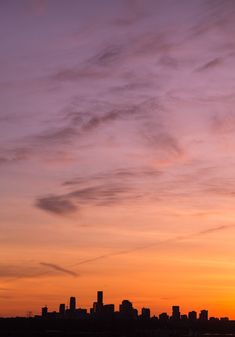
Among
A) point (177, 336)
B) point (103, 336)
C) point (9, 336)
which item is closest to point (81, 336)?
point (103, 336)

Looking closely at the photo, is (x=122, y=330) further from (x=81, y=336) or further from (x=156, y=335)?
(x=81, y=336)

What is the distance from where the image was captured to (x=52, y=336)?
15588 centimetres

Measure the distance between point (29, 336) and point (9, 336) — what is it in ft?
16.5

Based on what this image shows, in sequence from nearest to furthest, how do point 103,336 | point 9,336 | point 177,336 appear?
1. point 9,336
2. point 103,336
3. point 177,336

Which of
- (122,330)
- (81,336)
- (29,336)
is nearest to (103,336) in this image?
(81,336)

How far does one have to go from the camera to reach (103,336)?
6506 inches

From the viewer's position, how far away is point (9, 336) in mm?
154875

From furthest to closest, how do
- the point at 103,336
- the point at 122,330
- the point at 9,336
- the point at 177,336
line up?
the point at 122,330 < the point at 177,336 < the point at 103,336 < the point at 9,336

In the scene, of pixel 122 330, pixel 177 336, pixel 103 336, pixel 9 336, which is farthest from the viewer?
pixel 122 330

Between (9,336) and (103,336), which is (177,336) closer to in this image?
(103,336)

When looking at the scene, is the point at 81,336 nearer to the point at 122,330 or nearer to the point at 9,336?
the point at 9,336

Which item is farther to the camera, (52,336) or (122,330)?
(122,330)

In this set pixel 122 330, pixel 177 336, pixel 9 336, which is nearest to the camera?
pixel 9 336

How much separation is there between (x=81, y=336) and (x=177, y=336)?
105 feet
